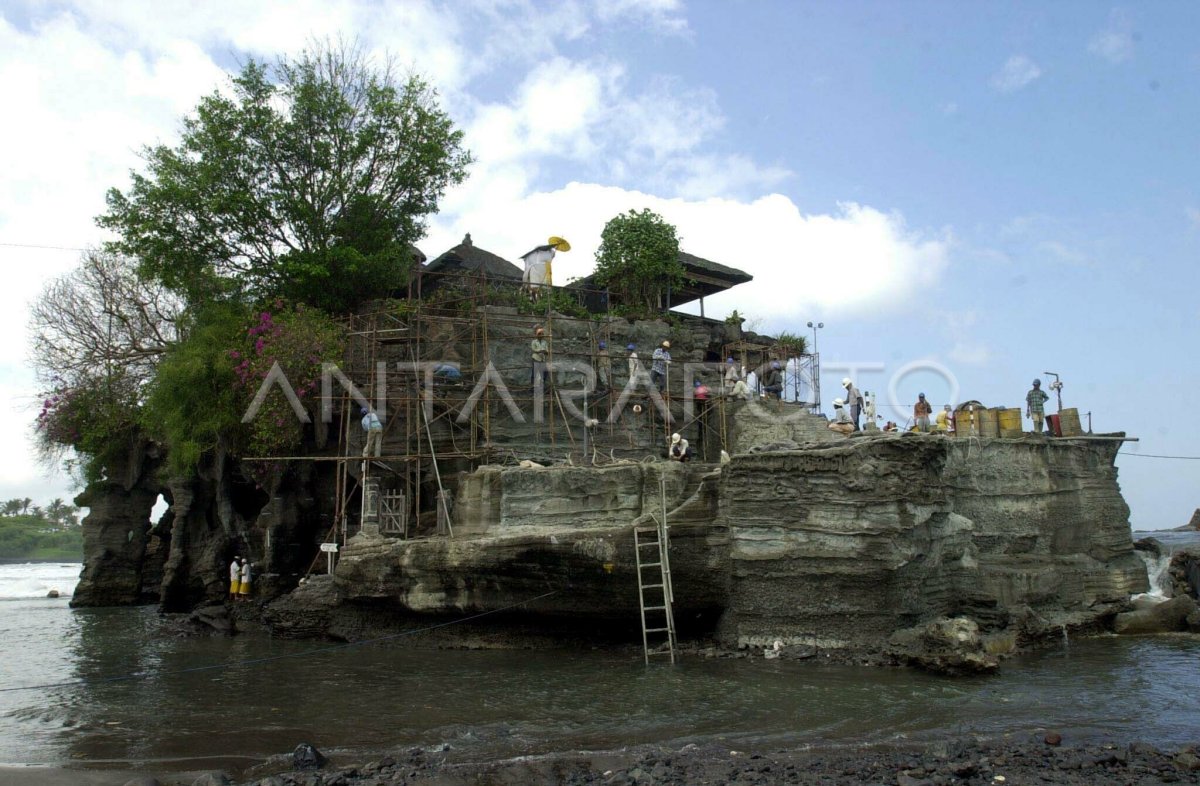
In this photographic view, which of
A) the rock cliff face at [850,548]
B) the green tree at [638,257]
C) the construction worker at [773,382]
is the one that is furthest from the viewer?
the green tree at [638,257]

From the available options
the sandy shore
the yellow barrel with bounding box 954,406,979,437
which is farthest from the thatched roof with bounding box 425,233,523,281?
the sandy shore

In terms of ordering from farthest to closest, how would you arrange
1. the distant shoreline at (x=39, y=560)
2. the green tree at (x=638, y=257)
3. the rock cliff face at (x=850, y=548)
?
1. the distant shoreline at (x=39, y=560)
2. the green tree at (x=638, y=257)
3. the rock cliff face at (x=850, y=548)

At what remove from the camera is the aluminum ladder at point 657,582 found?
49.1 feet

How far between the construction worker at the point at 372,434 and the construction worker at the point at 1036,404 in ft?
46.6

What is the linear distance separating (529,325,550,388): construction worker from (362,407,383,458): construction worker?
367 cm

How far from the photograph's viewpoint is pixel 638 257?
2644cm

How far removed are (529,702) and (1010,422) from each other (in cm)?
1217

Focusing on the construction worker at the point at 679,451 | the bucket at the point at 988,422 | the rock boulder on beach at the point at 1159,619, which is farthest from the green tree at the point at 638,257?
the rock boulder on beach at the point at 1159,619

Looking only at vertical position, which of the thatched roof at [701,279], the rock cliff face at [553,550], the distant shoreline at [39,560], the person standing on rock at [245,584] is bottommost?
the distant shoreline at [39,560]

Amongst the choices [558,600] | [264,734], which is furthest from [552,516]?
[264,734]

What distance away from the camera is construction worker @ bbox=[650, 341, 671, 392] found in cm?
2168

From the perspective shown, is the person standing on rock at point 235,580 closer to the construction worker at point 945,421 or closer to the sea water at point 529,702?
the sea water at point 529,702

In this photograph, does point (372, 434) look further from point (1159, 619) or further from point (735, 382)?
point (1159, 619)

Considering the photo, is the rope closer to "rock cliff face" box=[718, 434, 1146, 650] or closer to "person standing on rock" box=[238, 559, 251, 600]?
"rock cliff face" box=[718, 434, 1146, 650]
